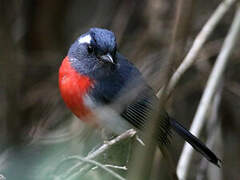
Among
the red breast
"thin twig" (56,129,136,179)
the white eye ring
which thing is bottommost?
→ the red breast

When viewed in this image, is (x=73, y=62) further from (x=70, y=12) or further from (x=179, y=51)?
(x=179, y=51)

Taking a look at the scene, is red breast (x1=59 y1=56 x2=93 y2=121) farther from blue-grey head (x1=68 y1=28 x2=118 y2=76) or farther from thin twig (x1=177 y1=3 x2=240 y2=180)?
thin twig (x1=177 y1=3 x2=240 y2=180)

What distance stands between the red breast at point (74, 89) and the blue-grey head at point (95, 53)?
2.5 inches

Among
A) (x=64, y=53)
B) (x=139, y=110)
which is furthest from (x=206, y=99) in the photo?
(x=64, y=53)

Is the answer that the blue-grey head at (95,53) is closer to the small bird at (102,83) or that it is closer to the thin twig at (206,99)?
the small bird at (102,83)

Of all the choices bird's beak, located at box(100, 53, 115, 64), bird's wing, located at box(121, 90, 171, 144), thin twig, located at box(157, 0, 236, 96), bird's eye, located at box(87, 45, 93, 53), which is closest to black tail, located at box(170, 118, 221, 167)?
bird's wing, located at box(121, 90, 171, 144)

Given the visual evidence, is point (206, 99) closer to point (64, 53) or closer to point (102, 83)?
point (102, 83)

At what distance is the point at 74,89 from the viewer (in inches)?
134

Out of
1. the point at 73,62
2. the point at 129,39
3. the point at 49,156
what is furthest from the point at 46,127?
the point at 129,39

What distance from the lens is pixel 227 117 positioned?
4664 mm

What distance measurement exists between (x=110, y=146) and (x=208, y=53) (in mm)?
2557

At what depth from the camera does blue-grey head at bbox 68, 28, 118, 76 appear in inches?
127

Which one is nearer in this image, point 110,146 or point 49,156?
point 110,146

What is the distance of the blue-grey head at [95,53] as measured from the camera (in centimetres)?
324
